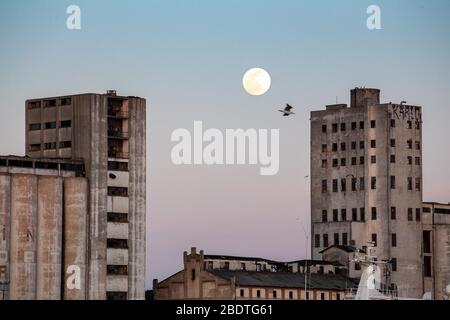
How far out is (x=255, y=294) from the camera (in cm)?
14750

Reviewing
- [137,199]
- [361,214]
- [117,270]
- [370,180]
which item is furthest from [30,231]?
[370,180]

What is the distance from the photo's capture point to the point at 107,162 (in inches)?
6378

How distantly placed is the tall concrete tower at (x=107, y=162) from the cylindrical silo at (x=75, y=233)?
1053mm

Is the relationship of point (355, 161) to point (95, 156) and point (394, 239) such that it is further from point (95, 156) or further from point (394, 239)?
point (95, 156)

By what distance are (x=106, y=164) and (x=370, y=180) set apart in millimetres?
28300

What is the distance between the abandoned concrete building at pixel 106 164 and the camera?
521ft

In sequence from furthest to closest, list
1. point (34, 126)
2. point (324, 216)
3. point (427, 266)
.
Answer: point (427, 266) → point (324, 216) → point (34, 126)

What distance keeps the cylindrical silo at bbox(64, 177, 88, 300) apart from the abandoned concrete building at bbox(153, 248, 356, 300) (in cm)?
678

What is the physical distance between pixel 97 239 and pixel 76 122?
1101 cm

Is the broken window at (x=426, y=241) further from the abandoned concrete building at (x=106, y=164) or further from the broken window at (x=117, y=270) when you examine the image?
the broken window at (x=117, y=270)

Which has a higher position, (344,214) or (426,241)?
(344,214)

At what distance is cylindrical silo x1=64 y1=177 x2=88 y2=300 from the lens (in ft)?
511
